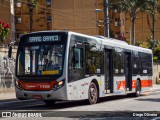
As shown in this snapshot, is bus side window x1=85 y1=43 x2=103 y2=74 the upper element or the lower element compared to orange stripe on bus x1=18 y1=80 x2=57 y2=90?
upper

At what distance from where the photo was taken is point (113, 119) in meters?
12.8

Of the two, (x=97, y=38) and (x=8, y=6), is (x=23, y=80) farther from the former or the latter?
(x=8, y=6)

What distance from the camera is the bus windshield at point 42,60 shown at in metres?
16.0

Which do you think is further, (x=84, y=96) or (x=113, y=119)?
(x=84, y=96)

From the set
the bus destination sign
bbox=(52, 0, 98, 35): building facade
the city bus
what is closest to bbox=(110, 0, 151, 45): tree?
bbox=(52, 0, 98, 35): building facade

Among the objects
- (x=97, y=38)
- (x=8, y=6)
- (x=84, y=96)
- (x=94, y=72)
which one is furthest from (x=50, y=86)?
(x=8, y=6)

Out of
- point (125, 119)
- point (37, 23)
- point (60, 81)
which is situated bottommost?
point (125, 119)

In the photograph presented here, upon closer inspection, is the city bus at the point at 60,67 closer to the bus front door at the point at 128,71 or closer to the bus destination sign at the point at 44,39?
the bus destination sign at the point at 44,39

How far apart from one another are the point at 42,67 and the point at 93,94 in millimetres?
3254

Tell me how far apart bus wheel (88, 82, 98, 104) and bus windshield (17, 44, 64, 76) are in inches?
104

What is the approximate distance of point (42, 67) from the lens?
53.2 feet

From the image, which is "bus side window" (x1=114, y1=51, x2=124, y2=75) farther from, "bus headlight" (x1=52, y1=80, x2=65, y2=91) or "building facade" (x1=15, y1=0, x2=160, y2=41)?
"building facade" (x1=15, y1=0, x2=160, y2=41)

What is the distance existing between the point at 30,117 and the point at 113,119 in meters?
2.71

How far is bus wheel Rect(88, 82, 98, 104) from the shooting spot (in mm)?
17969
